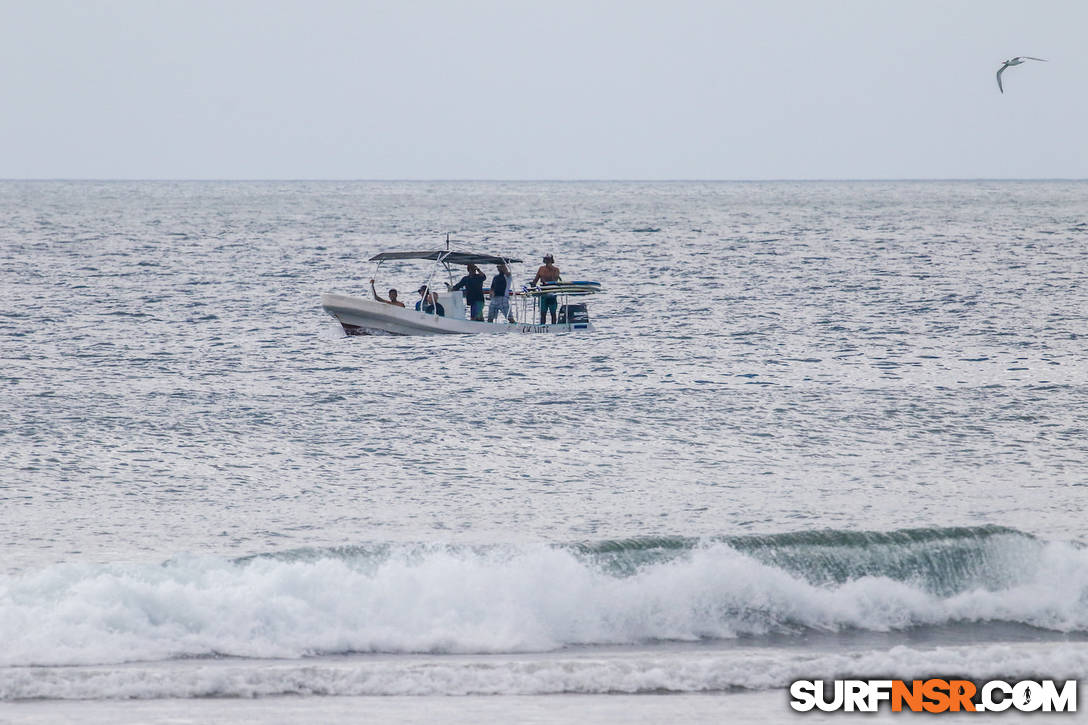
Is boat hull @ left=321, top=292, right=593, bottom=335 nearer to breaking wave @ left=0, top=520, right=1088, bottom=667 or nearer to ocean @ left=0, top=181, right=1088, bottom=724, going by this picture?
ocean @ left=0, top=181, right=1088, bottom=724

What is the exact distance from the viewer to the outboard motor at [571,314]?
31.1 m

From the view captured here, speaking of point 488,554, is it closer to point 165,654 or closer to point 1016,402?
point 165,654

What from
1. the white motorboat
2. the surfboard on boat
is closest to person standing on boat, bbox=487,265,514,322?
the white motorboat

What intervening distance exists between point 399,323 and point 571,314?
4.31m

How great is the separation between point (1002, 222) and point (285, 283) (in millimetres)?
75040

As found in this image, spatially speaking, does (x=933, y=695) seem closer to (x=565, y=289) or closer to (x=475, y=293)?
(x=565, y=289)

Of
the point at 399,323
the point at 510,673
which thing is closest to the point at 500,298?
the point at 399,323

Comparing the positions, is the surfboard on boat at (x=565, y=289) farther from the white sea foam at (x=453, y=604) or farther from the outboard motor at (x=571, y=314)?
the white sea foam at (x=453, y=604)

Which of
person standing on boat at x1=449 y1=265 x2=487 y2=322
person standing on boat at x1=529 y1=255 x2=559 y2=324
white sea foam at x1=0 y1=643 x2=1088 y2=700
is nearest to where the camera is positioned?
white sea foam at x1=0 y1=643 x2=1088 y2=700

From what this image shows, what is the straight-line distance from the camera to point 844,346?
29625 millimetres

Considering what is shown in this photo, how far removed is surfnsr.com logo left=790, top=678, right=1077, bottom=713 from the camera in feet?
30.0

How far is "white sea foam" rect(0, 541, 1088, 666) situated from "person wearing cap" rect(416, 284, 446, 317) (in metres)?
17.8

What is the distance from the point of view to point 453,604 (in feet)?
36.6

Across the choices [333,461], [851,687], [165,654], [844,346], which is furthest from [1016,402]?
[165,654]
